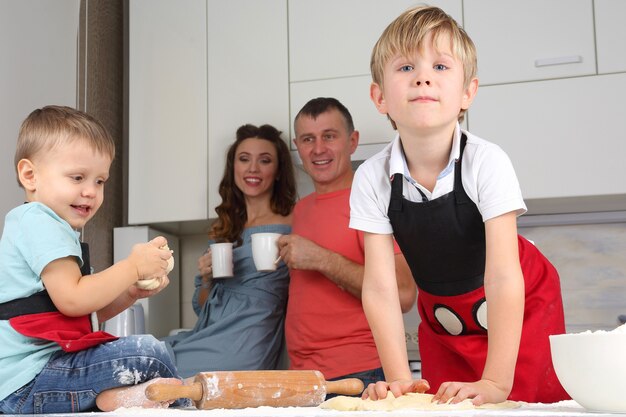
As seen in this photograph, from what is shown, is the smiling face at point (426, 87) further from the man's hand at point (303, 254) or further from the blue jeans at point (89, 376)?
the man's hand at point (303, 254)

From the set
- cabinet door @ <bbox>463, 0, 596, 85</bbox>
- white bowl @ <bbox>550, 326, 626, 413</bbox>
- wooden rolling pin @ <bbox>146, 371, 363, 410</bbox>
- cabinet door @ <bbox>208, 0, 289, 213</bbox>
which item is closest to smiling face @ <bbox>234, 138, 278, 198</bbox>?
cabinet door @ <bbox>208, 0, 289, 213</bbox>

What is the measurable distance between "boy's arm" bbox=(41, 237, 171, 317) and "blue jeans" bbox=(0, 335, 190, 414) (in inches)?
3.0

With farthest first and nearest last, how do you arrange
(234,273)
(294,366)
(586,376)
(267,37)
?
(267,37) → (234,273) → (294,366) → (586,376)

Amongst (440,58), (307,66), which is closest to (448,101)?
(440,58)

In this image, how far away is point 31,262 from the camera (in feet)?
3.71

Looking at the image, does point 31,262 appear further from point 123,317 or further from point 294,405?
point 123,317

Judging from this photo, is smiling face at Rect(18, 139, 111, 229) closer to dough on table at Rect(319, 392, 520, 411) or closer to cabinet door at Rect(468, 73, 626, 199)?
dough on table at Rect(319, 392, 520, 411)

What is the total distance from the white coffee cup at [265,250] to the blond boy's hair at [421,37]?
0.84 metres

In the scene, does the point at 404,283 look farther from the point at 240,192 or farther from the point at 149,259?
the point at 149,259

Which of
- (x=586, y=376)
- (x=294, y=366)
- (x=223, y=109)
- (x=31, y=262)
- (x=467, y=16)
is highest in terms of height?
(x=467, y=16)

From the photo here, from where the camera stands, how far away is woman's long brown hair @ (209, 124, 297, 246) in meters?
2.32

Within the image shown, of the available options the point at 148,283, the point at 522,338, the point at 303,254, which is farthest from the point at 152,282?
the point at 303,254

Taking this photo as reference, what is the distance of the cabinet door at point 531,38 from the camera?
86.7 inches

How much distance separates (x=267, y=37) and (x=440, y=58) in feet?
4.41
